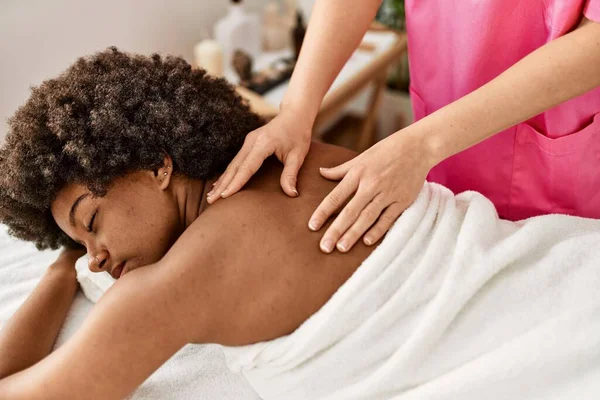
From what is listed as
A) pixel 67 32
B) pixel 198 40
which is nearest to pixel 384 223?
pixel 67 32

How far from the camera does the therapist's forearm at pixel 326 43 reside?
1.17 meters

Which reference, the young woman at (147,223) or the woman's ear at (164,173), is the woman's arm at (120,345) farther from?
the woman's ear at (164,173)

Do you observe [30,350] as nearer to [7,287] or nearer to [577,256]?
[7,287]

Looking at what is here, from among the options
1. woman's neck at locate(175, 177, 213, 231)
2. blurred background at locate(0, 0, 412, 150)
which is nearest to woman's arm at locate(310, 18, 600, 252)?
woman's neck at locate(175, 177, 213, 231)

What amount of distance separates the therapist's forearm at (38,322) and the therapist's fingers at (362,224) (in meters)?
0.61

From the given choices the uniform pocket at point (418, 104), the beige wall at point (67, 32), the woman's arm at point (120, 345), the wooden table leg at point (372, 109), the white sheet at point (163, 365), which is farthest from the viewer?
the wooden table leg at point (372, 109)

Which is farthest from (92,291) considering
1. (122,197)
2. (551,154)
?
(551,154)

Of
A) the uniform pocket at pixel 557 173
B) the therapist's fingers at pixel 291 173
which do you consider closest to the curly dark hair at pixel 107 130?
the therapist's fingers at pixel 291 173

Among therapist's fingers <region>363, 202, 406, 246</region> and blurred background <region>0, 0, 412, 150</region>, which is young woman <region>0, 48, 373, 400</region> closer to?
therapist's fingers <region>363, 202, 406, 246</region>

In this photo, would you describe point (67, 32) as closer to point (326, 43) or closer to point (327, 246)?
point (326, 43)

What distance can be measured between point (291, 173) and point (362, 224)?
168 millimetres

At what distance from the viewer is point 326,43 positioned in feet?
3.89

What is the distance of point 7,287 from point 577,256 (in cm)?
118

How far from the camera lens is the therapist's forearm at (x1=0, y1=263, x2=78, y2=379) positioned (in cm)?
97
